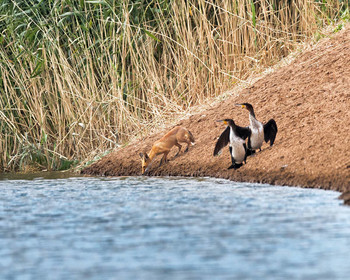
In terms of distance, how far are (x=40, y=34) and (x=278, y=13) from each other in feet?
11.4

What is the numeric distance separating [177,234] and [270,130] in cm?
335

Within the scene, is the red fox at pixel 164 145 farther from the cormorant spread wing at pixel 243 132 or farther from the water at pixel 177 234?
the water at pixel 177 234

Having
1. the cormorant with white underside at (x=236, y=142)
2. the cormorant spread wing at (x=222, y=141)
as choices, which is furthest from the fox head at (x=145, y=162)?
the cormorant with white underside at (x=236, y=142)

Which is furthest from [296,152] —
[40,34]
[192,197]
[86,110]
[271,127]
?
[40,34]

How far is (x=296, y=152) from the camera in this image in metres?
7.06

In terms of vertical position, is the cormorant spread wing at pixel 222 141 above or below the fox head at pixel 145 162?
above

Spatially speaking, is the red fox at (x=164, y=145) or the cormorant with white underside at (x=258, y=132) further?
the red fox at (x=164, y=145)

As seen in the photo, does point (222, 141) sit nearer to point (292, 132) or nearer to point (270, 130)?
point (270, 130)

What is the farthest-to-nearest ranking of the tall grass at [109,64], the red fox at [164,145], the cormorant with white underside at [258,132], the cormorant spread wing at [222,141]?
the tall grass at [109,64] → the red fox at [164,145] → the cormorant spread wing at [222,141] → the cormorant with white underside at [258,132]

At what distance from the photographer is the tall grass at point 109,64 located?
9.86 metres

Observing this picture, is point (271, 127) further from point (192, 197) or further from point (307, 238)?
point (307, 238)

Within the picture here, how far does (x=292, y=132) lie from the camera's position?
7.70m

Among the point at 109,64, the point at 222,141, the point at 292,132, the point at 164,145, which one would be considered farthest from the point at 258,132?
the point at 109,64

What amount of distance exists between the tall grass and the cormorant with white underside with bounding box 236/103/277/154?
8.33 feet
